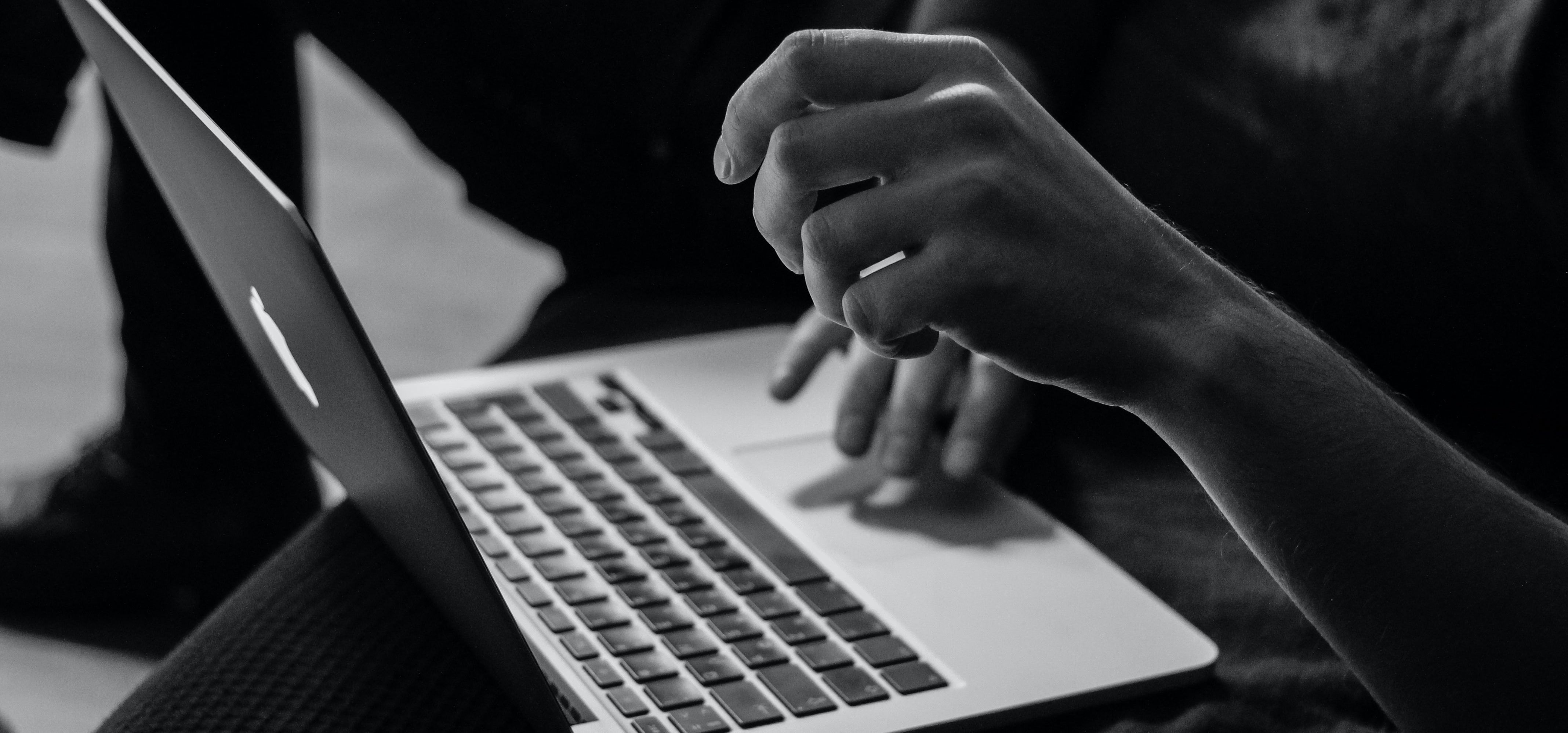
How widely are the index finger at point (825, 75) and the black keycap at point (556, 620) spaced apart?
0.20 metres

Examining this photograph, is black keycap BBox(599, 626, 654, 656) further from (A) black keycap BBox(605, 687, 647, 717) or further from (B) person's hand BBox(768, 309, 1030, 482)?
(B) person's hand BBox(768, 309, 1030, 482)

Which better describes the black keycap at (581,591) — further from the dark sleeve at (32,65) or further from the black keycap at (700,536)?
the dark sleeve at (32,65)

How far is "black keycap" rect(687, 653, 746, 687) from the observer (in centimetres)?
52

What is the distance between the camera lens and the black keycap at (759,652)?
53cm

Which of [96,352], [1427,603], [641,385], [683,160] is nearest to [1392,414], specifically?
[1427,603]

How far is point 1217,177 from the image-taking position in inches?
28.6

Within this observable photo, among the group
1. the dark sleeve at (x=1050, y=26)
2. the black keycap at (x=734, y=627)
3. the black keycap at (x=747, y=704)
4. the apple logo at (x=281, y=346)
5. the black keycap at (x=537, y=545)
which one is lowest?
the black keycap at (x=537, y=545)

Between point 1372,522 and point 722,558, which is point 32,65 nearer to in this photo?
point 722,558

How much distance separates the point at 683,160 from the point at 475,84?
161 mm

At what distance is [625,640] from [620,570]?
0.17 ft

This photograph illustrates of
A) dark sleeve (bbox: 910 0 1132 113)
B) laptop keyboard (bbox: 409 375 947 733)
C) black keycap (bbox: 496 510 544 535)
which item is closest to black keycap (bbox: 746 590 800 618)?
laptop keyboard (bbox: 409 375 947 733)

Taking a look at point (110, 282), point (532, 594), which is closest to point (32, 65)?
point (110, 282)

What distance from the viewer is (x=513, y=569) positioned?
59 centimetres

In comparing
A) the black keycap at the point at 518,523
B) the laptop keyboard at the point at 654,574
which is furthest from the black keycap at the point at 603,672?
the black keycap at the point at 518,523
